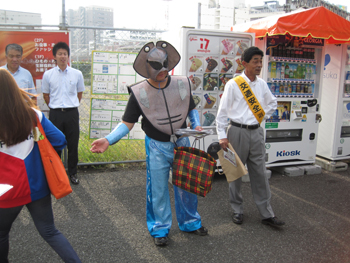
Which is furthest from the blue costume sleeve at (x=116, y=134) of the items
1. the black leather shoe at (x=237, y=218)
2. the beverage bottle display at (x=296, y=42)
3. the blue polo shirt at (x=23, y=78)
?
the beverage bottle display at (x=296, y=42)

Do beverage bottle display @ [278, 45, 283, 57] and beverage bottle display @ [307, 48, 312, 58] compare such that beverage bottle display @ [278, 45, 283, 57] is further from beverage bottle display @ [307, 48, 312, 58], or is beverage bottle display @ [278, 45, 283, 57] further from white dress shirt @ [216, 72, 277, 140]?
white dress shirt @ [216, 72, 277, 140]

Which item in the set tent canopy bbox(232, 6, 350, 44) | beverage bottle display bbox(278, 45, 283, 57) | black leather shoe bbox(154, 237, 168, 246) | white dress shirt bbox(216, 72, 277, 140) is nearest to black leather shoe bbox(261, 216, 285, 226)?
white dress shirt bbox(216, 72, 277, 140)

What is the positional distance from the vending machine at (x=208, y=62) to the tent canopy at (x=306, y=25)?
30 cm

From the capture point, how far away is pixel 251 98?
345 cm

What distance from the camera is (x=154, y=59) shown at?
2.89 meters

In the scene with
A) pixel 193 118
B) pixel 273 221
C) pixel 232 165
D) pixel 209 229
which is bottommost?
pixel 209 229

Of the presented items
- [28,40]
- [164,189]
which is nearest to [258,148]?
[164,189]

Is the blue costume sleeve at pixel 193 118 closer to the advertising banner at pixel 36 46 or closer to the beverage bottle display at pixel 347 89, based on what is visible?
the advertising banner at pixel 36 46

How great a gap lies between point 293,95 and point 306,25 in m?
1.23

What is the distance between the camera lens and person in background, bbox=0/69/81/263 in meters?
1.97

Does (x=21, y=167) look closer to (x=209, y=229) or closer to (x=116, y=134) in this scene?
(x=116, y=134)

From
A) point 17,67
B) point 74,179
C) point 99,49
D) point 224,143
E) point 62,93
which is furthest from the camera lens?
point 99,49

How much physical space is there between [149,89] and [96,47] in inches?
115

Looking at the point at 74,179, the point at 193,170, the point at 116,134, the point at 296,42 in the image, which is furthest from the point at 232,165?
the point at 296,42
